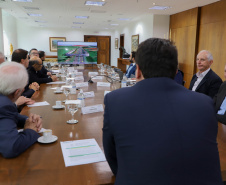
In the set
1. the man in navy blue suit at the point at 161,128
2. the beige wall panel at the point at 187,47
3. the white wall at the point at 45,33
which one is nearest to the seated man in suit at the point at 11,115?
the man in navy blue suit at the point at 161,128

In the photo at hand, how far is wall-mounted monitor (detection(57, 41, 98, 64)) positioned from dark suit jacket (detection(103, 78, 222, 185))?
5.49 metres

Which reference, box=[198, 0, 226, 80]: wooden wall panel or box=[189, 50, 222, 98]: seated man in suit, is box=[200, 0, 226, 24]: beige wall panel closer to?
box=[198, 0, 226, 80]: wooden wall panel

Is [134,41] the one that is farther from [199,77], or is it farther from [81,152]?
[81,152]

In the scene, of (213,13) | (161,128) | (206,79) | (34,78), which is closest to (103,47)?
(213,13)

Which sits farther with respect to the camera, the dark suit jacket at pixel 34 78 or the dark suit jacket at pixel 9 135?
the dark suit jacket at pixel 34 78

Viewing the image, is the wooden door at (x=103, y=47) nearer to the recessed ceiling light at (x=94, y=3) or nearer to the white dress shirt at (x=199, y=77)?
the recessed ceiling light at (x=94, y=3)

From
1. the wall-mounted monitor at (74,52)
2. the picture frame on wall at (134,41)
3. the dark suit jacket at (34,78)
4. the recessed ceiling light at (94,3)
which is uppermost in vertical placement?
the recessed ceiling light at (94,3)

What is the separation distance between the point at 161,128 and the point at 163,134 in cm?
2

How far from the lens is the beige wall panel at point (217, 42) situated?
21.1ft

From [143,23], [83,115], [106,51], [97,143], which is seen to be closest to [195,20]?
[143,23]

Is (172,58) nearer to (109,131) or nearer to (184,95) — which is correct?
(184,95)

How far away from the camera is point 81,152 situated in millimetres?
1355

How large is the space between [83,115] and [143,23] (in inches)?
368

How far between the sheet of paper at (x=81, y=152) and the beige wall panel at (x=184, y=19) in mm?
7372
